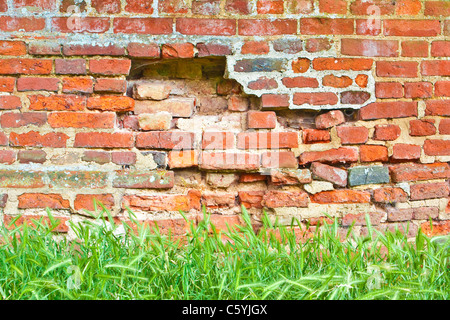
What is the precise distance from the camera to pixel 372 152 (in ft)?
7.00

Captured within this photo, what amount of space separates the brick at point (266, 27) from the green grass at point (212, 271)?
3.11 feet

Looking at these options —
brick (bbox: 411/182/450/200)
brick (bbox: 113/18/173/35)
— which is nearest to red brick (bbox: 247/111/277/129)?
brick (bbox: 113/18/173/35)

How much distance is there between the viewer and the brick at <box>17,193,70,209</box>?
203 cm

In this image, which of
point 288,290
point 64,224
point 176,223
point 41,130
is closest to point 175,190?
point 176,223

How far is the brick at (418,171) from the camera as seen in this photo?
2133mm

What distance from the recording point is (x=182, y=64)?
2166mm

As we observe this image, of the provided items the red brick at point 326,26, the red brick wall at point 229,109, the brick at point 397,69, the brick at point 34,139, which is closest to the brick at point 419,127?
the red brick wall at point 229,109

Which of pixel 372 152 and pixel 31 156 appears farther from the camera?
pixel 372 152

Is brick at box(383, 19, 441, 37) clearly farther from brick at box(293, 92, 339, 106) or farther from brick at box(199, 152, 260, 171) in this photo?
brick at box(199, 152, 260, 171)

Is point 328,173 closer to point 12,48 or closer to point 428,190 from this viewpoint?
point 428,190

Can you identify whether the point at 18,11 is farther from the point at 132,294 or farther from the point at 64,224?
the point at 132,294

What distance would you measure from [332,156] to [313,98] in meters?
0.31

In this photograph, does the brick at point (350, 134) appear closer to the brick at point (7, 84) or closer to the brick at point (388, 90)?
the brick at point (388, 90)

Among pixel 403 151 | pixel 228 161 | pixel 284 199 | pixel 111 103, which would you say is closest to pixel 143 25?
pixel 111 103
